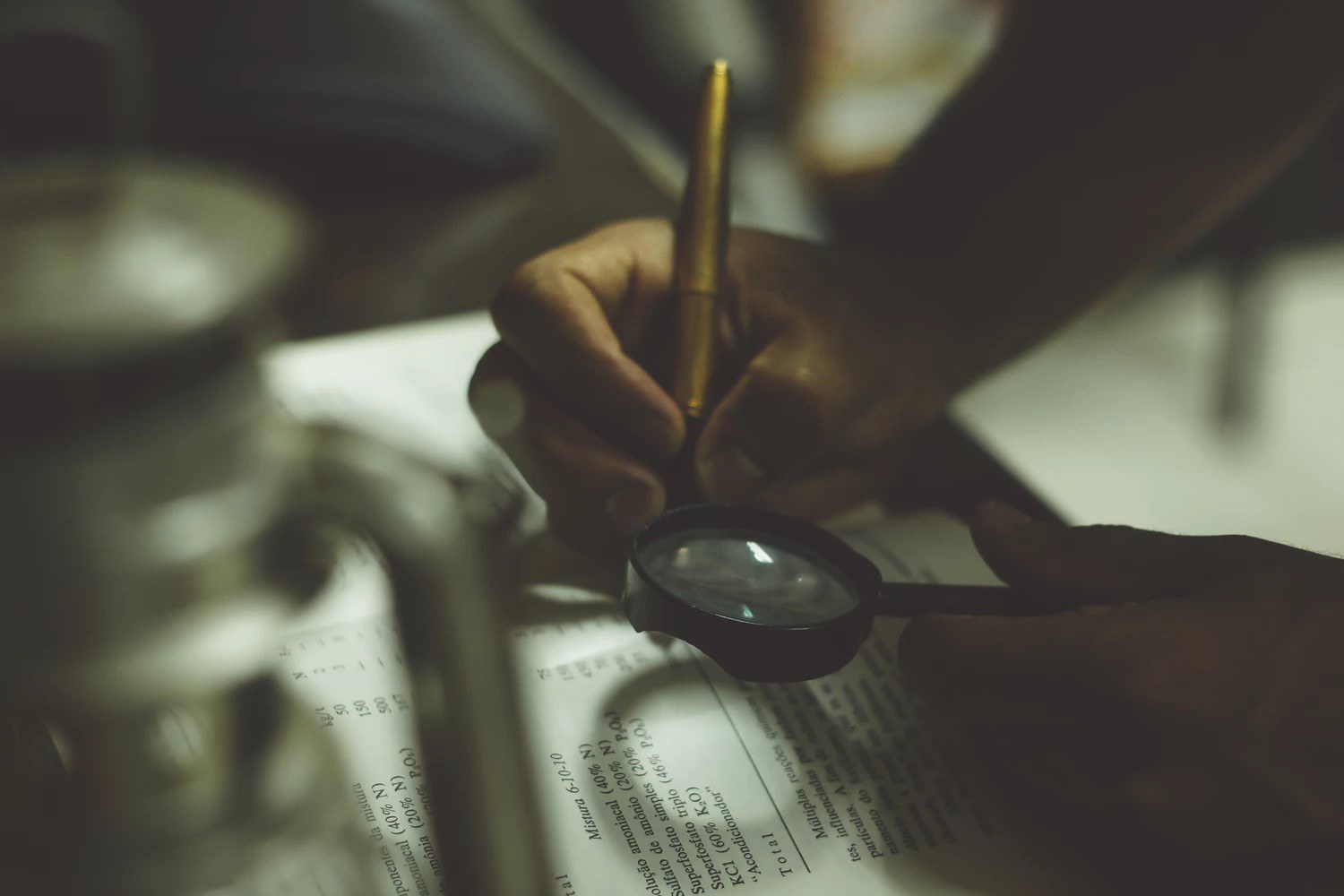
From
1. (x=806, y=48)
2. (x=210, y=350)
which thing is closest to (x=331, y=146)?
(x=210, y=350)

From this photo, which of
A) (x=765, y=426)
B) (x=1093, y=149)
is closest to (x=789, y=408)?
(x=765, y=426)

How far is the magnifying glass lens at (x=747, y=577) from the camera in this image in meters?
0.51

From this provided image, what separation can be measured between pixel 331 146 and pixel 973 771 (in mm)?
646

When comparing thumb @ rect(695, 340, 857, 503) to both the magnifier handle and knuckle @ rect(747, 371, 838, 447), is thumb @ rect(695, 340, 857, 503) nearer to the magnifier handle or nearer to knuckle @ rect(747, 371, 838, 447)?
knuckle @ rect(747, 371, 838, 447)

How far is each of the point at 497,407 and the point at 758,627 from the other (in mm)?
244

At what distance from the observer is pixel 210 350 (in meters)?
0.67

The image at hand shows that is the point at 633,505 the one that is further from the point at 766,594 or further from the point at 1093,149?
the point at 1093,149

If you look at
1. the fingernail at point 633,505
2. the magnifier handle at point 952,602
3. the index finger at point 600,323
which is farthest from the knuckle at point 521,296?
the magnifier handle at point 952,602

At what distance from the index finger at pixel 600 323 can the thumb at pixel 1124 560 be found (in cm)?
19

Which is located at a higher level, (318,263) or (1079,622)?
(1079,622)

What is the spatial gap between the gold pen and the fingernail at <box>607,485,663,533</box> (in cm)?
5

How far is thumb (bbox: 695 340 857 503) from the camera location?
0.59 meters

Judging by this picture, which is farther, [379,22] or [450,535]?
[379,22]

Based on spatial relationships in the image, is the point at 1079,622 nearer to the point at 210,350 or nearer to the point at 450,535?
the point at 450,535
